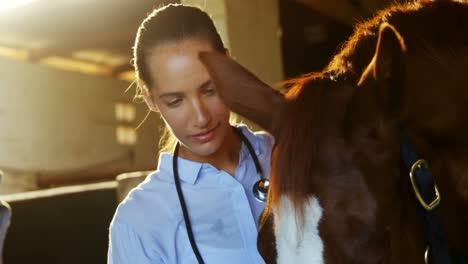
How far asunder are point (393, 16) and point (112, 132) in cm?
784

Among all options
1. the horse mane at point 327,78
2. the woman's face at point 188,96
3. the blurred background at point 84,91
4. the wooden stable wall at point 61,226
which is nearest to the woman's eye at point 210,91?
the woman's face at point 188,96

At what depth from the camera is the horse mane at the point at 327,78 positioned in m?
0.76

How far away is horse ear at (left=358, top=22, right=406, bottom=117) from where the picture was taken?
27.6 inches

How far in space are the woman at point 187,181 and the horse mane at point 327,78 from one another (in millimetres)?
242

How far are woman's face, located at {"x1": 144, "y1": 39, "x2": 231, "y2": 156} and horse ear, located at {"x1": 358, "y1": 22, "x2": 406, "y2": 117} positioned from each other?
14.5 inches

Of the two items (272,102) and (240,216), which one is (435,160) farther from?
(240,216)

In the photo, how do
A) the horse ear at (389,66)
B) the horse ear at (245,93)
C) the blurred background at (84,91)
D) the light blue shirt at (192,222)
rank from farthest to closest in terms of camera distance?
the blurred background at (84,91)
the light blue shirt at (192,222)
the horse ear at (245,93)
the horse ear at (389,66)

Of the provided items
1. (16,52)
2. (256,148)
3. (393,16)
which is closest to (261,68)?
(256,148)

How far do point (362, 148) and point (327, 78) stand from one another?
0.38ft

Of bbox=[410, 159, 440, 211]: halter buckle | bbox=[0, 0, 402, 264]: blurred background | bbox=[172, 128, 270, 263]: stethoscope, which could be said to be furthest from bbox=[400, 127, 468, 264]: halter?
bbox=[0, 0, 402, 264]: blurred background

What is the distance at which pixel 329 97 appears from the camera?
0.80 m

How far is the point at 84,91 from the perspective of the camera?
8.20 metres

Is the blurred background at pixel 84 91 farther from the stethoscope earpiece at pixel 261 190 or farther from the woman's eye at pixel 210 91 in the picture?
the stethoscope earpiece at pixel 261 190

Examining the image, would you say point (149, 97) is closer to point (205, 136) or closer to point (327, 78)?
point (205, 136)
